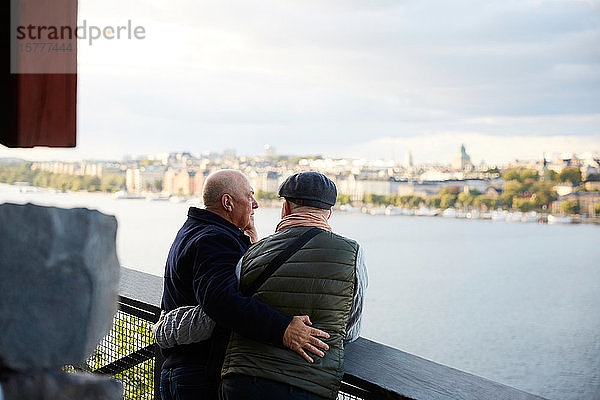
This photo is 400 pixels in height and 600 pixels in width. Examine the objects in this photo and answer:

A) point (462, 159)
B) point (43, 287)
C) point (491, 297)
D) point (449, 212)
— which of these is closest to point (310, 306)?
point (43, 287)

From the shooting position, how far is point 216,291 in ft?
4.66

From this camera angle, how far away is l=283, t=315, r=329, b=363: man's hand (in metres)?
1.33

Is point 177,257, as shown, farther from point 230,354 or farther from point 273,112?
point 273,112

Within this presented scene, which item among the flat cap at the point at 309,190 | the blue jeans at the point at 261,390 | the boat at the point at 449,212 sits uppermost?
the flat cap at the point at 309,190

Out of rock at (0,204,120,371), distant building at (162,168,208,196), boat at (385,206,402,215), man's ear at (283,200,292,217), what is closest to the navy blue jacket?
man's ear at (283,200,292,217)

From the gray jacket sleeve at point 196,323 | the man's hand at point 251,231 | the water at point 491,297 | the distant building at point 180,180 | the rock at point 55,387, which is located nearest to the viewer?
the rock at point 55,387

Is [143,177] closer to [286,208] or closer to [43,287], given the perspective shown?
[286,208]

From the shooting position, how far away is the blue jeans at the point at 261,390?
133cm

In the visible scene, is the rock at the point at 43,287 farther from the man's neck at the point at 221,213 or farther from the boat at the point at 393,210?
the boat at the point at 393,210

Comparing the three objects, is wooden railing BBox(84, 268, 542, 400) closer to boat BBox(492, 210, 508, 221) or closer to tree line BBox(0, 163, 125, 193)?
tree line BBox(0, 163, 125, 193)

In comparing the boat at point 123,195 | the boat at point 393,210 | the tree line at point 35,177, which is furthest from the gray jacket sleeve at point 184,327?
the boat at point 393,210

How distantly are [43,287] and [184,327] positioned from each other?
982 millimetres

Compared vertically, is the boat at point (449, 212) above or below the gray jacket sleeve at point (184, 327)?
below

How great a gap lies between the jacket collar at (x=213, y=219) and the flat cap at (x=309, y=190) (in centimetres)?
17
